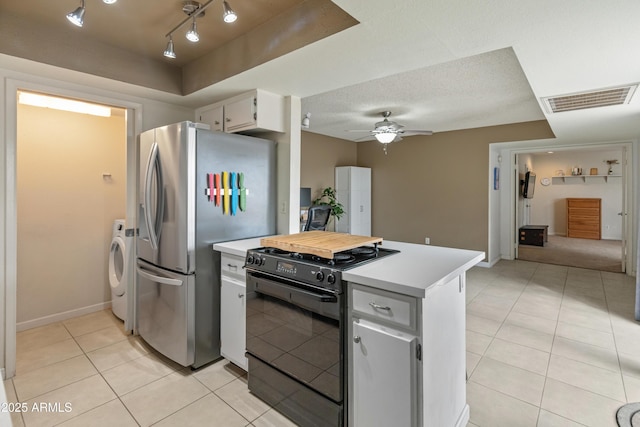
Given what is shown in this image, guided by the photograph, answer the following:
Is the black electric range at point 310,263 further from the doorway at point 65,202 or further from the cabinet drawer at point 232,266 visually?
the doorway at point 65,202

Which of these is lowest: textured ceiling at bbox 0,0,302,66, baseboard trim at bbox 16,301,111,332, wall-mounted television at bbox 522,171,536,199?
baseboard trim at bbox 16,301,111,332

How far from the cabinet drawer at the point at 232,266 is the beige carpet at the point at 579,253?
19.6 ft

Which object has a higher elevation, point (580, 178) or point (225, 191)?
point (580, 178)

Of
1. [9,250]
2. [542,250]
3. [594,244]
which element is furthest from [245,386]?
[594,244]

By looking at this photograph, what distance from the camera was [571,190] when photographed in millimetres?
8719

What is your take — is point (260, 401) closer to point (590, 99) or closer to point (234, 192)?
point (234, 192)

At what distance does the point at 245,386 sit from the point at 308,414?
0.62 m

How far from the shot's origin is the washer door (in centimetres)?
321

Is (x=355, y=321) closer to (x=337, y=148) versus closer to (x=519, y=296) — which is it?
(x=519, y=296)

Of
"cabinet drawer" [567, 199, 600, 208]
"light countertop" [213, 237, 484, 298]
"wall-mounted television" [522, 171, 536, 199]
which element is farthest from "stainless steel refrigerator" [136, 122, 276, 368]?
"cabinet drawer" [567, 199, 600, 208]

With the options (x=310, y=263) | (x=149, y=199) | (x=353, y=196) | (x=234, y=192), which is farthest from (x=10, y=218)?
(x=353, y=196)

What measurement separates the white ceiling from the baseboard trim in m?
2.39

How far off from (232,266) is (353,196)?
14.2ft

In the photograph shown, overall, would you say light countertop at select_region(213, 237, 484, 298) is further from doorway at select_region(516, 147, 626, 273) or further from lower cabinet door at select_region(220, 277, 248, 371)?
doorway at select_region(516, 147, 626, 273)
